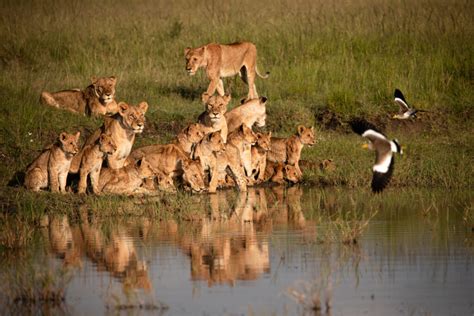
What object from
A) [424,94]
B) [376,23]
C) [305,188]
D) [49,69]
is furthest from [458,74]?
[49,69]

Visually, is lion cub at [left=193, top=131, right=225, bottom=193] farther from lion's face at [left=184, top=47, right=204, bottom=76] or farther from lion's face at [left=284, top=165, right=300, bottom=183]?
lion's face at [left=184, top=47, right=204, bottom=76]

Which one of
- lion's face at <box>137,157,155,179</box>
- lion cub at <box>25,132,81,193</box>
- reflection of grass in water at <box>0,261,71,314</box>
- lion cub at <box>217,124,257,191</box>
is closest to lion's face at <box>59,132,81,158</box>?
lion cub at <box>25,132,81,193</box>

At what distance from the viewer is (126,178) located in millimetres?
12453

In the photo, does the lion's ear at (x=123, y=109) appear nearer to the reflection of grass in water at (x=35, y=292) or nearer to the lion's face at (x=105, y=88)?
the lion's face at (x=105, y=88)

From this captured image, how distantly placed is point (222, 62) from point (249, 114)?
2.72 m

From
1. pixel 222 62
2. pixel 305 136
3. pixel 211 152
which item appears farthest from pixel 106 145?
pixel 222 62

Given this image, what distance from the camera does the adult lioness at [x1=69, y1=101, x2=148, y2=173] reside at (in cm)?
1272

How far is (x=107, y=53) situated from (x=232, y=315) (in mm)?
13518

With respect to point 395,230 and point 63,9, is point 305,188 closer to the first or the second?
point 395,230

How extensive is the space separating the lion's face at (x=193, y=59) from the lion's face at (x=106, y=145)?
17.1 feet

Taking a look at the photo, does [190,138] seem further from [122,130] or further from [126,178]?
[126,178]

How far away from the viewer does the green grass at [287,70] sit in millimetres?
14227

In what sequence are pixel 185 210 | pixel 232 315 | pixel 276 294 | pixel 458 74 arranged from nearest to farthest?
pixel 232 315 → pixel 276 294 → pixel 185 210 → pixel 458 74

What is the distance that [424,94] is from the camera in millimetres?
16750
